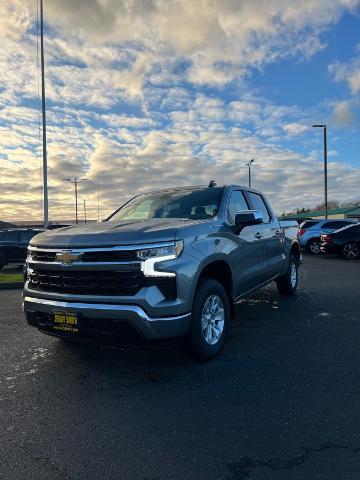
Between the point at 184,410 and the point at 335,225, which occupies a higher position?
the point at 335,225

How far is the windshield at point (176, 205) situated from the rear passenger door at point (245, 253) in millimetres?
260

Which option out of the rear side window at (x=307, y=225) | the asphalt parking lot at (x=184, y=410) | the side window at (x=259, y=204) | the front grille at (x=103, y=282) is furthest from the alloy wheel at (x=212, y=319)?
the rear side window at (x=307, y=225)

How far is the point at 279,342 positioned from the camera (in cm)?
523

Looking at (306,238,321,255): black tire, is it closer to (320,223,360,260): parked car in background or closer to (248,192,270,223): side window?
(320,223,360,260): parked car in background

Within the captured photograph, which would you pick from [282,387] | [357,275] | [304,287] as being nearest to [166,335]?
[282,387]

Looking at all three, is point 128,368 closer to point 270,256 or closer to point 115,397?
point 115,397

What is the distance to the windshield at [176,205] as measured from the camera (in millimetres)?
5293

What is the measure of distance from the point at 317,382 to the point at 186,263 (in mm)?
1670

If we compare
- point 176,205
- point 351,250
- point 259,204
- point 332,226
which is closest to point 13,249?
point 259,204

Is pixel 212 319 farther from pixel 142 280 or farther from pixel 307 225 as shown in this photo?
pixel 307 225

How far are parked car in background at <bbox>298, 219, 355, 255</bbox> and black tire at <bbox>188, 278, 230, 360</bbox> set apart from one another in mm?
15928

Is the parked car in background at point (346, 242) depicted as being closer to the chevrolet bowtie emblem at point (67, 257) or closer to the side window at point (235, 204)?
the side window at point (235, 204)

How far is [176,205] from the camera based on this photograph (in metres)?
5.57

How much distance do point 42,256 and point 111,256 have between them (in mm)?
917
